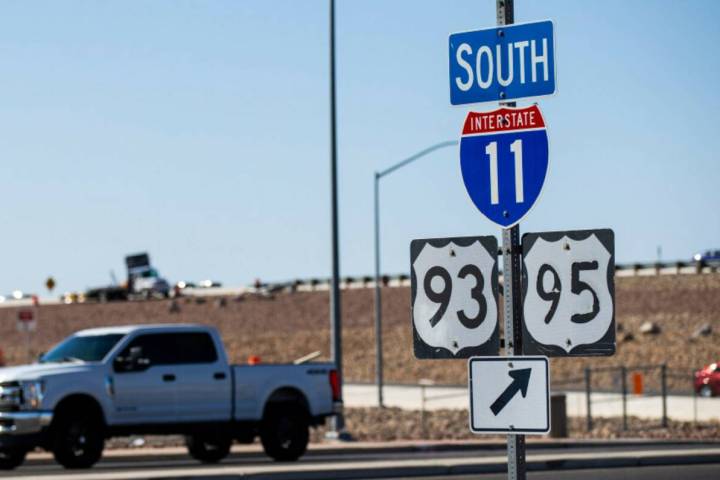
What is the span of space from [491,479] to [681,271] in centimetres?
7105

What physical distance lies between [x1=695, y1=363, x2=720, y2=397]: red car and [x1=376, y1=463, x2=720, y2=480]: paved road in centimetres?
2223

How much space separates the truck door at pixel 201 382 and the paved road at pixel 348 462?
34.3 inches

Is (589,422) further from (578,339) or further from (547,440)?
(578,339)

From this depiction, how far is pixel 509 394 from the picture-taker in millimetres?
8625

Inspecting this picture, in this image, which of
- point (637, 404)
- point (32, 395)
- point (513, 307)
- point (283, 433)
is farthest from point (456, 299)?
point (637, 404)

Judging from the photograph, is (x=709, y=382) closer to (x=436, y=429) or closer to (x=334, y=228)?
(x=436, y=429)

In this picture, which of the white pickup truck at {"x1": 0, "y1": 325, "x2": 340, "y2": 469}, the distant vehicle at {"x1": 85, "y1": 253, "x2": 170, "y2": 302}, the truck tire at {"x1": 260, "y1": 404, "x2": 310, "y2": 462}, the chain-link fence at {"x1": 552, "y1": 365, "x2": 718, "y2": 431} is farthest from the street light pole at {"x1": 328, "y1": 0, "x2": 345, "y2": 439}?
the distant vehicle at {"x1": 85, "y1": 253, "x2": 170, "y2": 302}

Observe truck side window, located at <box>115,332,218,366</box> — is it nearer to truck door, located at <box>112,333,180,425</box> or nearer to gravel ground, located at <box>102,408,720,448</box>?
truck door, located at <box>112,333,180,425</box>

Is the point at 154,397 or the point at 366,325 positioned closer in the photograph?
the point at 154,397

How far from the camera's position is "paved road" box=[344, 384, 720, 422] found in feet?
129

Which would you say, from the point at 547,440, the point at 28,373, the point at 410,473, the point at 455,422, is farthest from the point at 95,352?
the point at 455,422

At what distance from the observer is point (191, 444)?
2578 cm

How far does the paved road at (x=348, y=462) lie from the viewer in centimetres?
2088

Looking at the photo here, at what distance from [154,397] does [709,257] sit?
73.1 m
